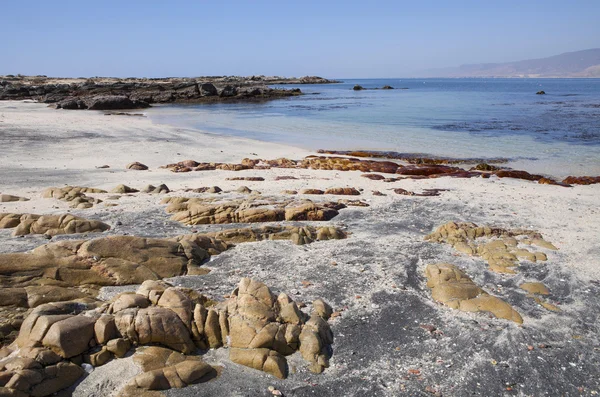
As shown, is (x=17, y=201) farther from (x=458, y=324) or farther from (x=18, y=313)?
(x=458, y=324)

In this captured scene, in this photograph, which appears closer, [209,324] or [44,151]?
[209,324]

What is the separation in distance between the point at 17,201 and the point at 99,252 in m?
5.76

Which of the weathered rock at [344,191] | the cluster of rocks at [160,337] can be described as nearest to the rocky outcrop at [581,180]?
the weathered rock at [344,191]

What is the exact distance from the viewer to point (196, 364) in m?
4.91

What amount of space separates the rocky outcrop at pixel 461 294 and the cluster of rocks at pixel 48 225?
672 centimetres

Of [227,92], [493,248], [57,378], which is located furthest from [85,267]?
[227,92]

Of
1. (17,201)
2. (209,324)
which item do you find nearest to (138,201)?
(17,201)

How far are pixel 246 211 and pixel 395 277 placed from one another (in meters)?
4.16

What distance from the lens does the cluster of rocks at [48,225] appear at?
8805 millimetres

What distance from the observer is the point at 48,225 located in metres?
8.95

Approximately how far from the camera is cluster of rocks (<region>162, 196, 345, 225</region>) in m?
10.1

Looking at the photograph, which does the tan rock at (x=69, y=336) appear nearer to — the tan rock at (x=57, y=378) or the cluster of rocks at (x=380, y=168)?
the tan rock at (x=57, y=378)

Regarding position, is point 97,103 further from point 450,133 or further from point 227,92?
point 450,133

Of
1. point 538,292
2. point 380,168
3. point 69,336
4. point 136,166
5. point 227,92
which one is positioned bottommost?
point 538,292
